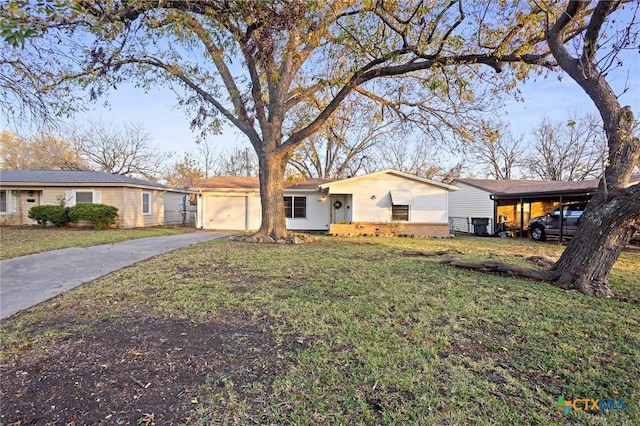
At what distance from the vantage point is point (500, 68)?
319 inches

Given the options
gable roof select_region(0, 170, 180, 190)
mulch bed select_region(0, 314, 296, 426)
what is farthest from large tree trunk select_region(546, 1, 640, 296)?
gable roof select_region(0, 170, 180, 190)

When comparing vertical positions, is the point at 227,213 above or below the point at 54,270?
above

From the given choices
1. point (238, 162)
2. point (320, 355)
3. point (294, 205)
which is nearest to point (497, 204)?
point (294, 205)

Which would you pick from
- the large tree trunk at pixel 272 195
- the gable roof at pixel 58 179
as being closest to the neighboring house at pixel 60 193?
the gable roof at pixel 58 179

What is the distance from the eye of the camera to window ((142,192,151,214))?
19.5 m

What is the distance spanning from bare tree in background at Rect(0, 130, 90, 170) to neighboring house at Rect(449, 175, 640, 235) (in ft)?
109

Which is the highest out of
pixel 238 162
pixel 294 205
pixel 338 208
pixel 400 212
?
pixel 238 162

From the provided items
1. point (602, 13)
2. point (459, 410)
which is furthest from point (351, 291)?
point (602, 13)

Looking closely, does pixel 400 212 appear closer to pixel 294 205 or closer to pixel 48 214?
pixel 294 205

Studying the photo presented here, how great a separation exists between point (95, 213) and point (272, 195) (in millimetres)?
10204

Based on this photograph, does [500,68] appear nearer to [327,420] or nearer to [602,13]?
[602,13]

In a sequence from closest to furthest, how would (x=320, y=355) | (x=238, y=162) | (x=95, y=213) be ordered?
(x=320, y=355) < (x=95, y=213) < (x=238, y=162)

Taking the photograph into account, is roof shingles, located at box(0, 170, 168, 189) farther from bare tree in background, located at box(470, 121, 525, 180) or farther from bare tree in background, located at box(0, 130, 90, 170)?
bare tree in background, located at box(470, 121, 525, 180)

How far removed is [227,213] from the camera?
60.9 ft
